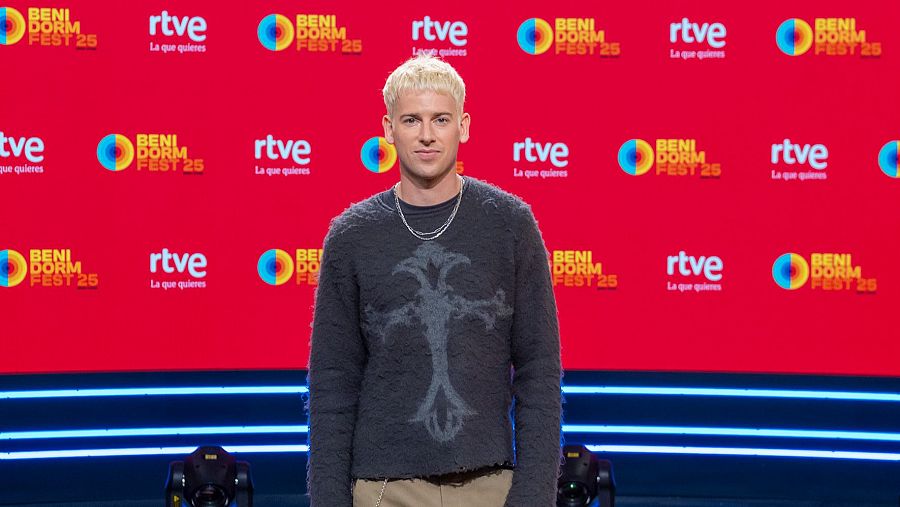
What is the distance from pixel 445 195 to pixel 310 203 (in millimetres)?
3410

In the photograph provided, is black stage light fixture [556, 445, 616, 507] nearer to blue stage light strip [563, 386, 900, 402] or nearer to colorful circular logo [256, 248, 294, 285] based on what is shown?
blue stage light strip [563, 386, 900, 402]

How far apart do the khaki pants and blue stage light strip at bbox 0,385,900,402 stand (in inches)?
138

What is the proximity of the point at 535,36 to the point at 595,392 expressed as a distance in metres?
1.78

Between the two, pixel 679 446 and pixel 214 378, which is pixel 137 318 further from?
pixel 679 446

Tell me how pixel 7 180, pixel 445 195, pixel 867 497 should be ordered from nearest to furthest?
pixel 445 195 → pixel 7 180 → pixel 867 497

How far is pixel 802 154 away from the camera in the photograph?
5.19 metres

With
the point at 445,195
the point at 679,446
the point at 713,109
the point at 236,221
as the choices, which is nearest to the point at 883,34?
the point at 713,109

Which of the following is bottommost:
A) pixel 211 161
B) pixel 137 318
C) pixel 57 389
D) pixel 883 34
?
pixel 57 389

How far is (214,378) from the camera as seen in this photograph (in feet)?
17.4

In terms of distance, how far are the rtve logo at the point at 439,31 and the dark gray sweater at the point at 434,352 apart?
3.46 meters

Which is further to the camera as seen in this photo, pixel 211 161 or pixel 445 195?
pixel 211 161

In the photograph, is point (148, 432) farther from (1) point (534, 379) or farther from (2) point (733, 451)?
(1) point (534, 379)

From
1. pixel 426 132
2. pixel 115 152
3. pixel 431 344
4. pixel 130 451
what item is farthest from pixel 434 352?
pixel 130 451

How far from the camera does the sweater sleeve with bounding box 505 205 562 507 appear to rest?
1792 millimetres
